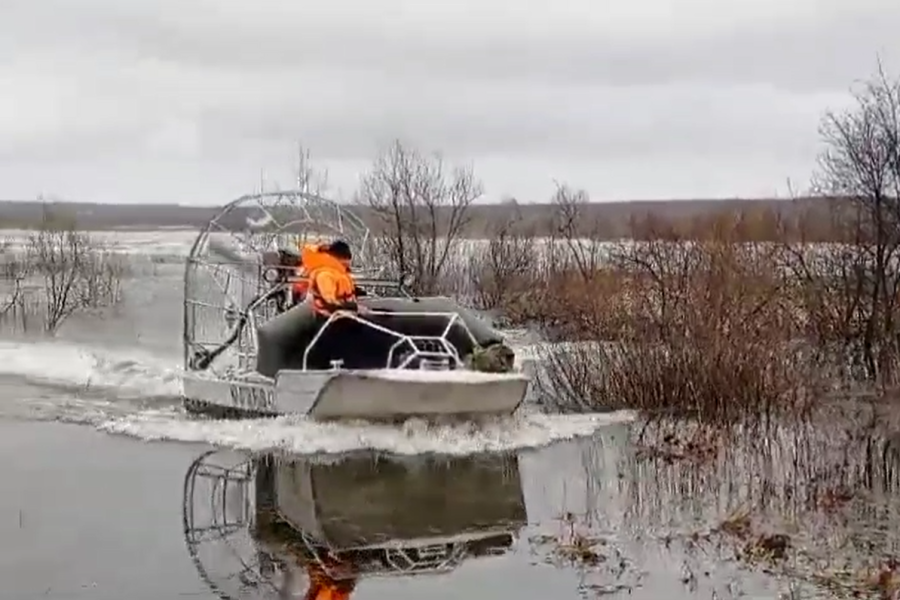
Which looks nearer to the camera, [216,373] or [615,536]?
[615,536]

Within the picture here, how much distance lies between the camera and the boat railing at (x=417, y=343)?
445 inches

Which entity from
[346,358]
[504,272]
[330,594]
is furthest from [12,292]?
[330,594]

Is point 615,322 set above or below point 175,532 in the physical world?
above

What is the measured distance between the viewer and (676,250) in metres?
15.6

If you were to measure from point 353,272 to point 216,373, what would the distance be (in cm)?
218

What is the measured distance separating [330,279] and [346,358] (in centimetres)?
81

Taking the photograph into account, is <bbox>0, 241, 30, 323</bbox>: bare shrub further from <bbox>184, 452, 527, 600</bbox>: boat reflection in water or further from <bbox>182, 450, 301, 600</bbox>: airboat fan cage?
<bbox>184, 452, 527, 600</bbox>: boat reflection in water

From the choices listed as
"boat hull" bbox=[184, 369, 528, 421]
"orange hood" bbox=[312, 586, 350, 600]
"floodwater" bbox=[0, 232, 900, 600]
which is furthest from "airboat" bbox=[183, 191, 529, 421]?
"orange hood" bbox=[312, 586, 350, 600]

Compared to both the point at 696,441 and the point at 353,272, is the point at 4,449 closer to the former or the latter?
the point at 353,272

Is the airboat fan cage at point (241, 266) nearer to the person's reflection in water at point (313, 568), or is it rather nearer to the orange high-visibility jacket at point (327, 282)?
the orange high-visibility jacket at point (327, 282)

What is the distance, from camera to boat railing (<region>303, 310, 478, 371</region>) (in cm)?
1131

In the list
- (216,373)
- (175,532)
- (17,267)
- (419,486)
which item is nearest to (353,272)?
(216,373)

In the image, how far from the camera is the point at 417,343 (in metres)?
11.8

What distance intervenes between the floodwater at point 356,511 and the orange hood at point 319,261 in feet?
5.70
